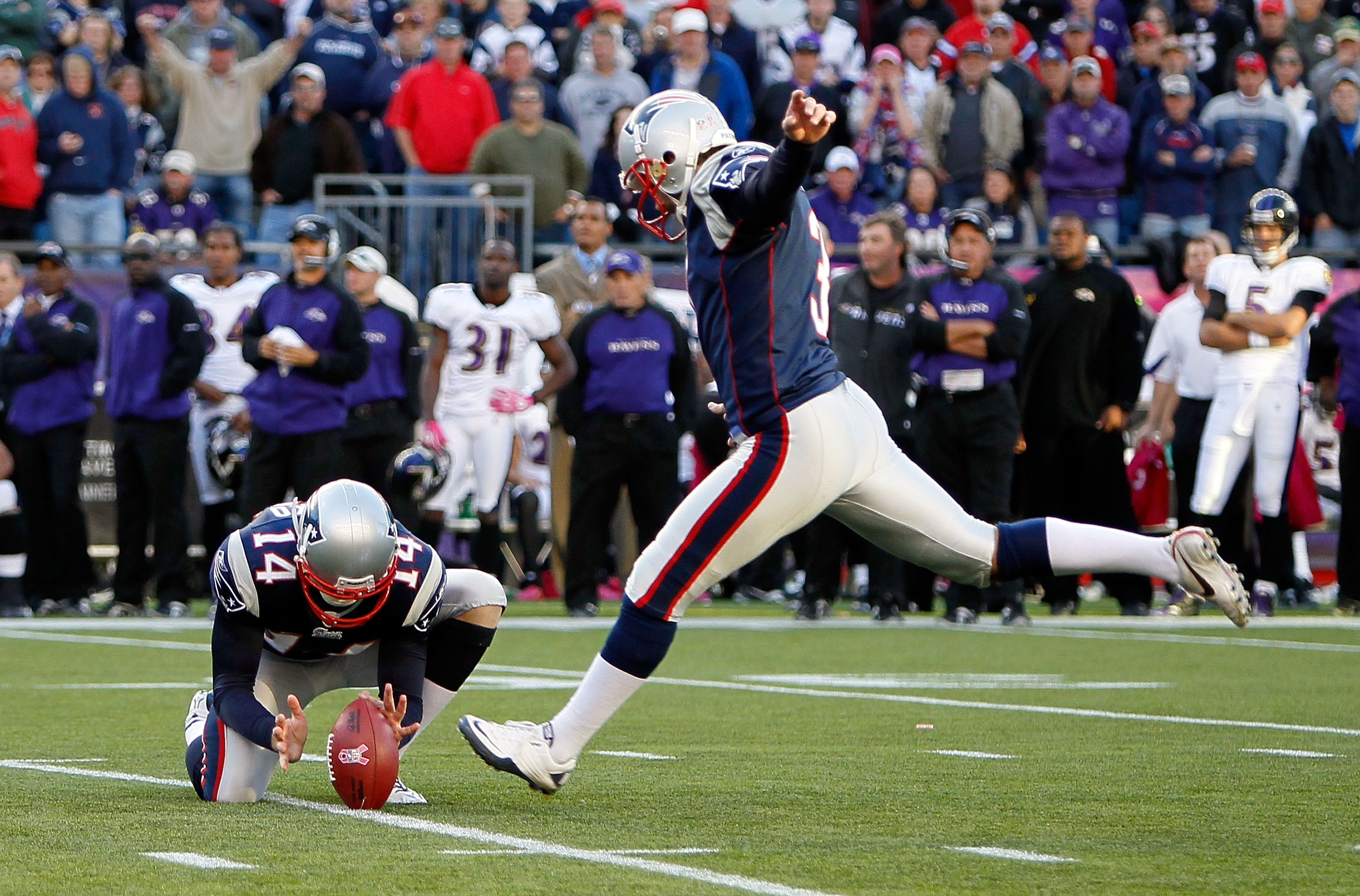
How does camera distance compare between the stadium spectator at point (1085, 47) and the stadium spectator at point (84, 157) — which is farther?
the stadium spectator at point (1085, 47)

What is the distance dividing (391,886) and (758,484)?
157 cm

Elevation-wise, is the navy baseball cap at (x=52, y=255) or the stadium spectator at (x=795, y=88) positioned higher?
the stadium spectator at (x=795, y=88)

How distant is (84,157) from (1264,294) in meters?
→ 7.64

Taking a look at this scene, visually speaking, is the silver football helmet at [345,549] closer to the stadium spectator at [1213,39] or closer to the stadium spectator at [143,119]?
the stadium spectator at [143,119]

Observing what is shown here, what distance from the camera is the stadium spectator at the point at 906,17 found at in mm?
16094

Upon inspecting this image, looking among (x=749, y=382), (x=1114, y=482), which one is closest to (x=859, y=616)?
(x=1114, y=482)

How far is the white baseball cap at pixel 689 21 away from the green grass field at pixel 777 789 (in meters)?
6.64

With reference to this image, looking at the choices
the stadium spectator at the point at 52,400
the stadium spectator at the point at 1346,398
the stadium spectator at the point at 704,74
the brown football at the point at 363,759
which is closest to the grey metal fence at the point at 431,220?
the stadium spectator at the point at 704,74

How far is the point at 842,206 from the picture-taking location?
14.2m

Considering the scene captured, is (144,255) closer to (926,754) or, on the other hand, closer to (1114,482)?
(1114,482)

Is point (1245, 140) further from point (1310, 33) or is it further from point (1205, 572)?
point (1205, 572)

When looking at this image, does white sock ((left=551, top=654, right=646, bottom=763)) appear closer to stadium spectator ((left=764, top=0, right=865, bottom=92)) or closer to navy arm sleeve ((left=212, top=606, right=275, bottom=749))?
navy arm sleeve ((left=212, top=606, right=275, bottom=749))

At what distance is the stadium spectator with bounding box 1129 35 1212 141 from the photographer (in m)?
14.9

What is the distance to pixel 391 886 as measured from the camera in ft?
11.9
